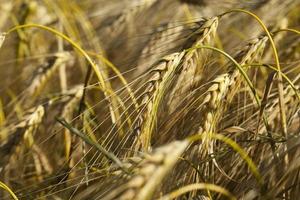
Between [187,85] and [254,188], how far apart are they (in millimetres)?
253

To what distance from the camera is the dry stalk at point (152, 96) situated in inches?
48.2

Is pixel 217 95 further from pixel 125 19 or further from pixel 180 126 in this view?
pixel 125 19

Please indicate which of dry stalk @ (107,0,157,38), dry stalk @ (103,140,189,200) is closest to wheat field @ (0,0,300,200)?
dry stalk @ (103,140,189,200)

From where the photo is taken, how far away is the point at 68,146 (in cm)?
167

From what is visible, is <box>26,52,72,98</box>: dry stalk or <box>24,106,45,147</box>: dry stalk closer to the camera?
<box>24,106,45,147</box>: dry stalk

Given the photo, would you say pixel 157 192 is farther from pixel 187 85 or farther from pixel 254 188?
pixel 187 85

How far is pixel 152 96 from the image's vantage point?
1.25 m

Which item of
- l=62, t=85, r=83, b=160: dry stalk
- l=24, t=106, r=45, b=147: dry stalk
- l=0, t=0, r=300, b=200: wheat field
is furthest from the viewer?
l=62, t=85, r=83, b=160: dry stalk

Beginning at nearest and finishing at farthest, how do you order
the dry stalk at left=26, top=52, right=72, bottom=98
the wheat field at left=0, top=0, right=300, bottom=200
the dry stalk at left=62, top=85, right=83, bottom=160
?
the wheat field at left=0, top=0, right=300, bottom=200 → the dry stalk at left=62, top=85, right=83, bottom=160 → the dry stalk at left=26, top=52, right=72, bottom=98

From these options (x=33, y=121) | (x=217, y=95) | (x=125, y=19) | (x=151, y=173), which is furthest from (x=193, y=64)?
(x=125, y=19)

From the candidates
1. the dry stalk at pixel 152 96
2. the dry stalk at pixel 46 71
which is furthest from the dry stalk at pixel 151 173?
the dry stalk at pixel 46 71

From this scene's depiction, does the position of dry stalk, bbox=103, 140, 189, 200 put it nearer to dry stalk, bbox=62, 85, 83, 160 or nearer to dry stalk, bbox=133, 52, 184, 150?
dry stalk, bbox=133, 52, 184, 150

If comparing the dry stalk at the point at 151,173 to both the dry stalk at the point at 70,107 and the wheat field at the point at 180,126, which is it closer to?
the wheat field at the point at 180,126

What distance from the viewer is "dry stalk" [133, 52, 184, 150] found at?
122cm
